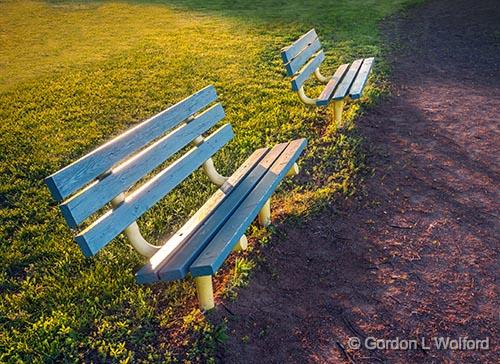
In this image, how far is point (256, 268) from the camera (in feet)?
9.80

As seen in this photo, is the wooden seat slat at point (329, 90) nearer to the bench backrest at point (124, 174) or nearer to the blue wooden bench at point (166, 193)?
the blue wooden bench at point (166, 193)

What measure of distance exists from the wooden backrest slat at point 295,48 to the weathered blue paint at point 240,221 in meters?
1.42

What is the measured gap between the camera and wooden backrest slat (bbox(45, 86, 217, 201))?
2.14m

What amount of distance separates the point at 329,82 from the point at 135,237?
3433 mm

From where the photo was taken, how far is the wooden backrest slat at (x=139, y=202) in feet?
7.13

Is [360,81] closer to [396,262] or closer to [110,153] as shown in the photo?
[396,262]

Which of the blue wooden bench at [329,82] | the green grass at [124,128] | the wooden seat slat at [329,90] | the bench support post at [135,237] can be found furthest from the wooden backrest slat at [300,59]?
the bench support post at [135,237]

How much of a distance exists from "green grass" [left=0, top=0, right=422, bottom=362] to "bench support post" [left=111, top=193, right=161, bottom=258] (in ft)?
1.23

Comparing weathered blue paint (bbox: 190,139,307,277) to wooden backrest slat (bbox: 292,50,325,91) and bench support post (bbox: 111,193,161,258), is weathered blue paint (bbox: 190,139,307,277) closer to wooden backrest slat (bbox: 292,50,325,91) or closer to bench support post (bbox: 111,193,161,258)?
bench support post (bbox: 111,193,161,258)

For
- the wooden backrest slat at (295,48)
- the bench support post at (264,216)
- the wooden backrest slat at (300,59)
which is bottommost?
the bench support post at (264,216)

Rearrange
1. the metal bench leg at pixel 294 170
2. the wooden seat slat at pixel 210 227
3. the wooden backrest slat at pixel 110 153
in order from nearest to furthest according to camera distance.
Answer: the wooden backrest slat at pixel 110 153 → the wooden seat slat at pixel 210 227 → the metal bench leg at pixel 294 170

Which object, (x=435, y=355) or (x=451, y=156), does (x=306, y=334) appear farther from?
(x=451, y=156)

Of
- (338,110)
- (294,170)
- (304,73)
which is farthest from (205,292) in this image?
(304,73)

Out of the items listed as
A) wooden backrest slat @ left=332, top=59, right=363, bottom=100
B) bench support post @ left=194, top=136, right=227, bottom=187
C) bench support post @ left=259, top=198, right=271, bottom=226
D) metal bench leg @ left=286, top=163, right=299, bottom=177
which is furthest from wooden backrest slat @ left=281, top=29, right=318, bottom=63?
bench support post @ left=259, top=198, right=271, bottom=226
